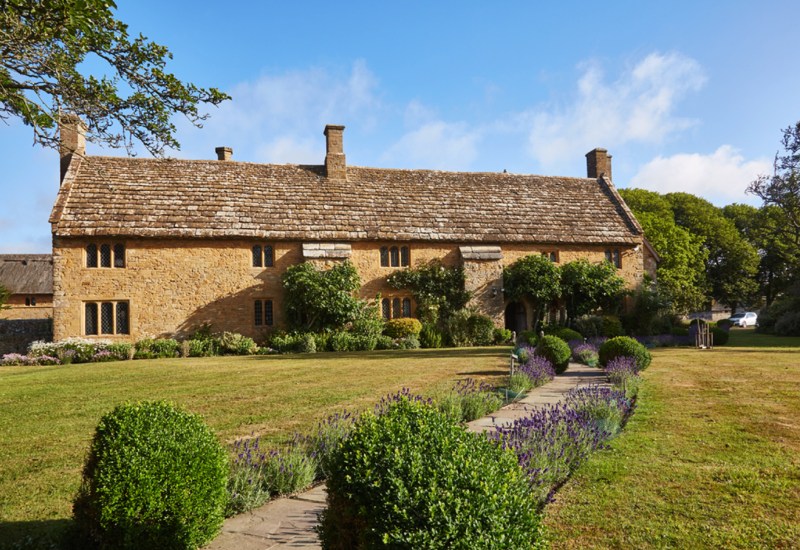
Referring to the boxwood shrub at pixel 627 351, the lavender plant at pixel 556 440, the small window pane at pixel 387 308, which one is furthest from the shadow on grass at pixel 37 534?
the small window pane at pixel 387 308

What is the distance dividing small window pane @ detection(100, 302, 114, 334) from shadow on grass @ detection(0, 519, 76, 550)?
19.4 metres

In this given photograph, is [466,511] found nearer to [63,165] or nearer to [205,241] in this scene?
[205,241]

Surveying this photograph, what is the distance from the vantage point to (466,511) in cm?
272

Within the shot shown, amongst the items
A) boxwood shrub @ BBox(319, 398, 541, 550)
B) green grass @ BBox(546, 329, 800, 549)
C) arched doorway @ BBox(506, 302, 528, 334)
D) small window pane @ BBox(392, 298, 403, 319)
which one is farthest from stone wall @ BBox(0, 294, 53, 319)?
boxwood shrub @ BBox(319, 398, 541, 550)

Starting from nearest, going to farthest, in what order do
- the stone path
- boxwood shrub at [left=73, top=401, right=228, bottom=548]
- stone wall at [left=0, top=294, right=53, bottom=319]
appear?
1. boxwood shrub at [left=73, top=401, right=228, bottom=548]
2. the stone path
3. stone wall at [left=0, top=294, right=53, bottom=319]

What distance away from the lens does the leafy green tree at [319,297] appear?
74.5 feet

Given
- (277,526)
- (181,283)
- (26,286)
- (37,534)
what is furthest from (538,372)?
(26,286)

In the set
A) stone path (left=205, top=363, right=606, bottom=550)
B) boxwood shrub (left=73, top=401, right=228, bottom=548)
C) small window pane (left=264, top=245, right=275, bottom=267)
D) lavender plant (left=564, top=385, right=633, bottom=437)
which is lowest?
stone path (left=205, top=363, right=606, bottom=550)

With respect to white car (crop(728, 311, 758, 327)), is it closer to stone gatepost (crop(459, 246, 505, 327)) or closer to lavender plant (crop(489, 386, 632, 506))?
stone gatepost (crop(459, 246, 505, 327))

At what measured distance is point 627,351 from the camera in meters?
12.5

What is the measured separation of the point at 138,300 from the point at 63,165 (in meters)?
7.61

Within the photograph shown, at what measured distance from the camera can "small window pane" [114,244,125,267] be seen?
2252 centimetres

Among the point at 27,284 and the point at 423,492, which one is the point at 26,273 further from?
the point at 423,492

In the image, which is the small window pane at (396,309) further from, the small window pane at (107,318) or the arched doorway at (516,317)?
the small window pane at (107,318)
